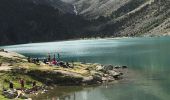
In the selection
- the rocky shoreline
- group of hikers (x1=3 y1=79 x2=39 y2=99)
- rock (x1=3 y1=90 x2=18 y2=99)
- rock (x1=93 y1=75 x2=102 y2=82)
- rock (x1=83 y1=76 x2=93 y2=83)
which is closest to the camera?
rock (x1=3 y1=90 x2=18 y2=99)

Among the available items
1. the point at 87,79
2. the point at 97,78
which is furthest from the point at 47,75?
the point at 97,78

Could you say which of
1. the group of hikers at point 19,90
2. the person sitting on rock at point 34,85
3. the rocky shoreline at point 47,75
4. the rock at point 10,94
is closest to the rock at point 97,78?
the rocky shoreline at point 47,75

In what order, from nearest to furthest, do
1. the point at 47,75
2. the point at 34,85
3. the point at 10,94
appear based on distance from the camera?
the point at 10,94
the point at 34,85
the point at 47,75

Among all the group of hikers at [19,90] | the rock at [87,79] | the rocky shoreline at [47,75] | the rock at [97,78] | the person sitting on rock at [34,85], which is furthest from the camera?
the rock at [97,78]

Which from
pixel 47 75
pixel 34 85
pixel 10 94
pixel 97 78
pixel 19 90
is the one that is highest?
pixel 47 75

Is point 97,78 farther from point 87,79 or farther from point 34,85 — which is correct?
point 34,85

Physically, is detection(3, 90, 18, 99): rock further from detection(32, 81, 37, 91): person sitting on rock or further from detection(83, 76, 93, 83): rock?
detection(83, 76, 93, 83): rock

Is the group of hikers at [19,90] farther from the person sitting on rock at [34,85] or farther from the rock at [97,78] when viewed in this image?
the rock at [97,78]

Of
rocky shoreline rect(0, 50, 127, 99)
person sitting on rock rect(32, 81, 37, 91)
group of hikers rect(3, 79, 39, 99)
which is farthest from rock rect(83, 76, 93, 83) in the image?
group of hikers rect(3, 79, 39, 99)

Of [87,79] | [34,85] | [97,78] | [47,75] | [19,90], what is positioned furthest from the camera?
[97,78]

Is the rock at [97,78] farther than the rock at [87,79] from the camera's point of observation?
Yes

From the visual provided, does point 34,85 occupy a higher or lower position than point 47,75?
lower

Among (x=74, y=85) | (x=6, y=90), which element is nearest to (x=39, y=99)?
(x=6, y=90)
